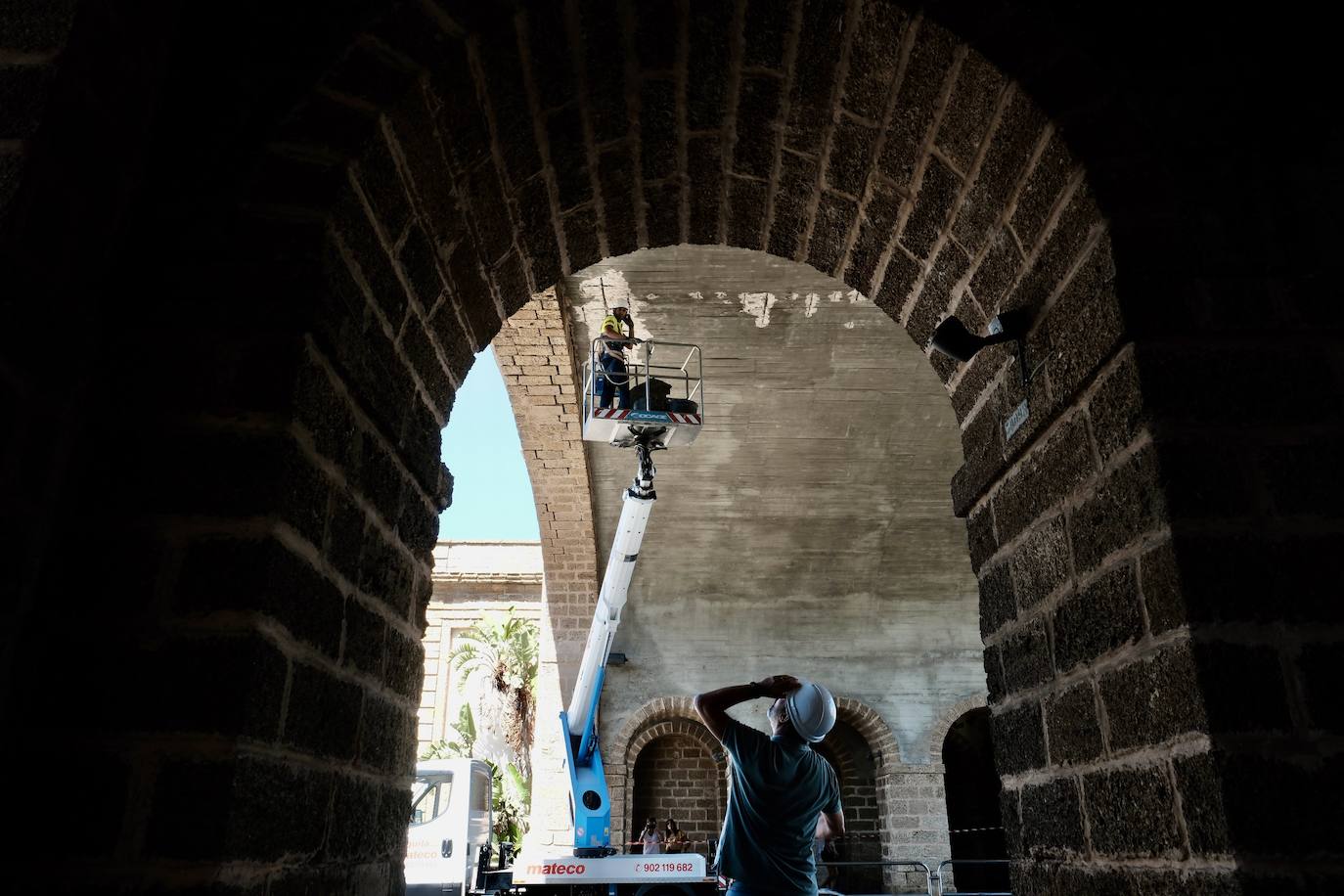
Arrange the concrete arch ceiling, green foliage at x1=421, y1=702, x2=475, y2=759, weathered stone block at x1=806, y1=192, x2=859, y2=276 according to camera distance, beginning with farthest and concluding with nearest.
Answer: green foliage at x1=421, y1=702, x2=475, y2=759, the concrete arch ceiling, weathered stone block at x1=806, y1=192, x2=859, y2=276

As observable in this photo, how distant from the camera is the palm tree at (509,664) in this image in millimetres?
18250

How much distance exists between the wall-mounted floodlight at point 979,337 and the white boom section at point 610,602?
19.9 feet

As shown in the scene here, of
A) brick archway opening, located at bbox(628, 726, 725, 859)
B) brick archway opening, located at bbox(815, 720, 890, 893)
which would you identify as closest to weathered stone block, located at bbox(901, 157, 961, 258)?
brick archway opening, located at bbox(815, 720, 890, 893)

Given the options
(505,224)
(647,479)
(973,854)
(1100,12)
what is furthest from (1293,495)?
(973,854)

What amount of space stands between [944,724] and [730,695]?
8902 mm

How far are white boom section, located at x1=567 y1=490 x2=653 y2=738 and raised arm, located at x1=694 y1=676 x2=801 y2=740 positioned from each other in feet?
15.4

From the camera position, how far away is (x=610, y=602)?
920cm

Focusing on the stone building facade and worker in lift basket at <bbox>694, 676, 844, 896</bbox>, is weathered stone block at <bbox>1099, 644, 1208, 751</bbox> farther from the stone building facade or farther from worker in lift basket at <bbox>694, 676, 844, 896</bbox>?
the stone building facade

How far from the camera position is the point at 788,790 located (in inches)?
130

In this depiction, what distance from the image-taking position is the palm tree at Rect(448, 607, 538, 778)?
1825 cm

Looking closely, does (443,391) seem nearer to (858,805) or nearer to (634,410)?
(634,410)

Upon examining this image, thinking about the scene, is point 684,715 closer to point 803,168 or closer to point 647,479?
point 647,479

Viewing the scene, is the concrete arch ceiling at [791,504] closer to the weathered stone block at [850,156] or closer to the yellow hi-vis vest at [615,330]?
the yellow hi-vis vest at [615,330]

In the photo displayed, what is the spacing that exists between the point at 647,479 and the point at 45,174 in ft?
21.9
